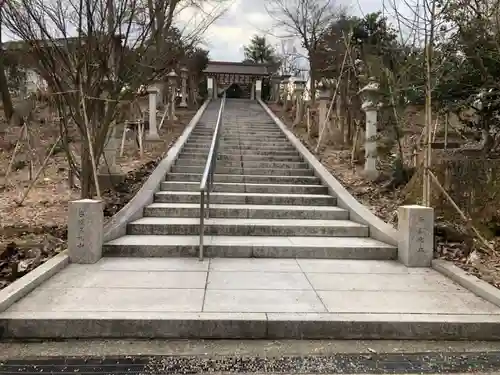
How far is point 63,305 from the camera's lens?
3.48 metres

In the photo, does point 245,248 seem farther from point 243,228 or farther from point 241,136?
point 241,136

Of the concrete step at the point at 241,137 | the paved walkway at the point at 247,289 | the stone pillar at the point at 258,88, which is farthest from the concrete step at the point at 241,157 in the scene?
the stone pillar at the point at 258,88

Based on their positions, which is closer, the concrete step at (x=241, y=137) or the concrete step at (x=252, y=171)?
the concrete step at (x=252, y=171)

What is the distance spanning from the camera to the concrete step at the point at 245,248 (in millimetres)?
5016

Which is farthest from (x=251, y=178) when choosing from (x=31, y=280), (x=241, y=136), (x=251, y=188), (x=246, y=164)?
(x=31, y=280)

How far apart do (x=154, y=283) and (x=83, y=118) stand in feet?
8.88

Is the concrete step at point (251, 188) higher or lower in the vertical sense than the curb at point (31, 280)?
higher

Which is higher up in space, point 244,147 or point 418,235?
point 244,147

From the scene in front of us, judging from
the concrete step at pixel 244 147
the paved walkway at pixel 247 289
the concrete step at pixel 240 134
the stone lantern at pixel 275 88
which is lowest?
the paved walkway at pixel 247 289

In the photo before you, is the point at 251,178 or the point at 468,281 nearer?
the point at 468,281

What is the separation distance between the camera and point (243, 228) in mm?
5703

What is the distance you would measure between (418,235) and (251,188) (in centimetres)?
320

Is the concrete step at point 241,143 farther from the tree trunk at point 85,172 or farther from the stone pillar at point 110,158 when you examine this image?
the tree trunk at point 85,172

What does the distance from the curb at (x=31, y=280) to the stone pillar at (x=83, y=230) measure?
130mm
